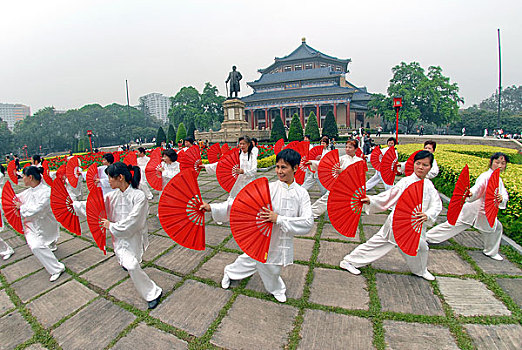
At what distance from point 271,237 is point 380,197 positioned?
4.27ft

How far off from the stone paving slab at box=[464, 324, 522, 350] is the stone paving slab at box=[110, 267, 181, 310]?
9.40 feet

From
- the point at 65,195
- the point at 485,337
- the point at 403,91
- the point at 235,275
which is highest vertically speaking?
the point at 403,91

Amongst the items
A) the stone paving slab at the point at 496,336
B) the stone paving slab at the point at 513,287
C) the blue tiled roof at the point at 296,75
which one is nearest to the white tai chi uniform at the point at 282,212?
the stone paving slab at the point at 496,336

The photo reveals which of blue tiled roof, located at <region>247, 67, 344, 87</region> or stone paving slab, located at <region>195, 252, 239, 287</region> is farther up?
blue tiled roof, located at <region>247, 67, 344, 87</region>

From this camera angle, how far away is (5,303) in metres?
2.84

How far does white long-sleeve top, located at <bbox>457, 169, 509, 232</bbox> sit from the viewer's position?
333 cm

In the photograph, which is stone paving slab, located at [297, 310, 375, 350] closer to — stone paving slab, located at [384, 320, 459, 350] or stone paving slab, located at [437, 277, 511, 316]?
stone paving slab, located at [384, 320, 459, 350]

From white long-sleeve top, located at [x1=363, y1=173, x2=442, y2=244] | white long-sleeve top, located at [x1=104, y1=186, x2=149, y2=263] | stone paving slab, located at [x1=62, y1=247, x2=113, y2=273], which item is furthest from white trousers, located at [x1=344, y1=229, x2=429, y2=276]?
stone paving slab, located at [x1=62, y1=247, x2=113, y2=273]

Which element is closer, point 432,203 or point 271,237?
point 271,237

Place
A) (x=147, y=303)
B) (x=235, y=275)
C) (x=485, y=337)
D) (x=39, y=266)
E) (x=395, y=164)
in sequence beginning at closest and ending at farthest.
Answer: (x=485, y=337) → (x=147, y=303) → (x=235, y=275) → (x=39, y=266) → (x=395, y=164)

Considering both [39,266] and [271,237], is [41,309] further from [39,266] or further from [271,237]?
[271,237]

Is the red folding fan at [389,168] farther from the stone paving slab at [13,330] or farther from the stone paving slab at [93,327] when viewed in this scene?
the stone paving slab at [13,330]

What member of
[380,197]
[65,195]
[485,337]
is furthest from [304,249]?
[65,195]

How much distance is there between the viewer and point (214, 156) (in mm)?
6602
